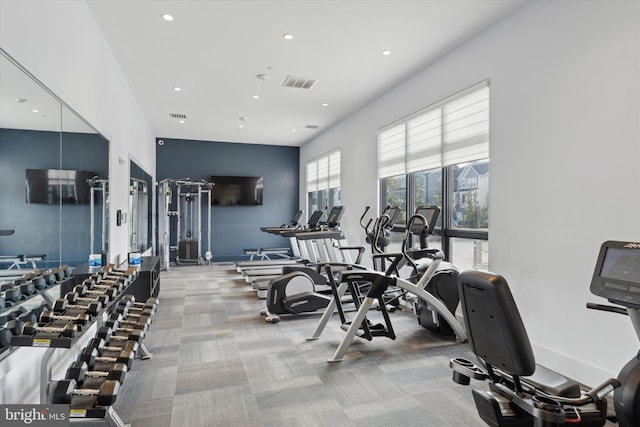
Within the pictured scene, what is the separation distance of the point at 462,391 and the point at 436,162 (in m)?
2.81

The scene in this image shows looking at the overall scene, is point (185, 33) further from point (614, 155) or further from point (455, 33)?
point (614, 155)

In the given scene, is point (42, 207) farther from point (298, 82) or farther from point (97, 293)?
point (298, 82)

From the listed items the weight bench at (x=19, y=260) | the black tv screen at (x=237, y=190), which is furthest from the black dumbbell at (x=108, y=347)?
the black tv screen at (x=237, y=190)

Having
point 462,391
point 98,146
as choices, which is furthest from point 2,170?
point 462,391

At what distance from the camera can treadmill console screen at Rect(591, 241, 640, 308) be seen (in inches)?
64.9

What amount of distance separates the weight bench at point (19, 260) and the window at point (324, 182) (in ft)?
19.6

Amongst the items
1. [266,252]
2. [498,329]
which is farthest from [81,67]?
[266,252]

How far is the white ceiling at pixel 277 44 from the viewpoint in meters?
3.46

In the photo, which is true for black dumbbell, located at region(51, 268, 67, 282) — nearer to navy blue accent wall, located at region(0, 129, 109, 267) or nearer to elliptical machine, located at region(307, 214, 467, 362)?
navy blue accent wall, located at region(0, 129, 109, 267)

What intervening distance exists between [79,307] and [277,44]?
10.8 ft

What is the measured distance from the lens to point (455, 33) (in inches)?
154

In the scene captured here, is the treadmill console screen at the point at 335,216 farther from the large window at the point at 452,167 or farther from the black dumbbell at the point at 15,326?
the black dumbbell at the point at 15,326

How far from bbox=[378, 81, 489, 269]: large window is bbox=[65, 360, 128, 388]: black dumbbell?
11.7ft

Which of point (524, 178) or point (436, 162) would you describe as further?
point (436, 162)
